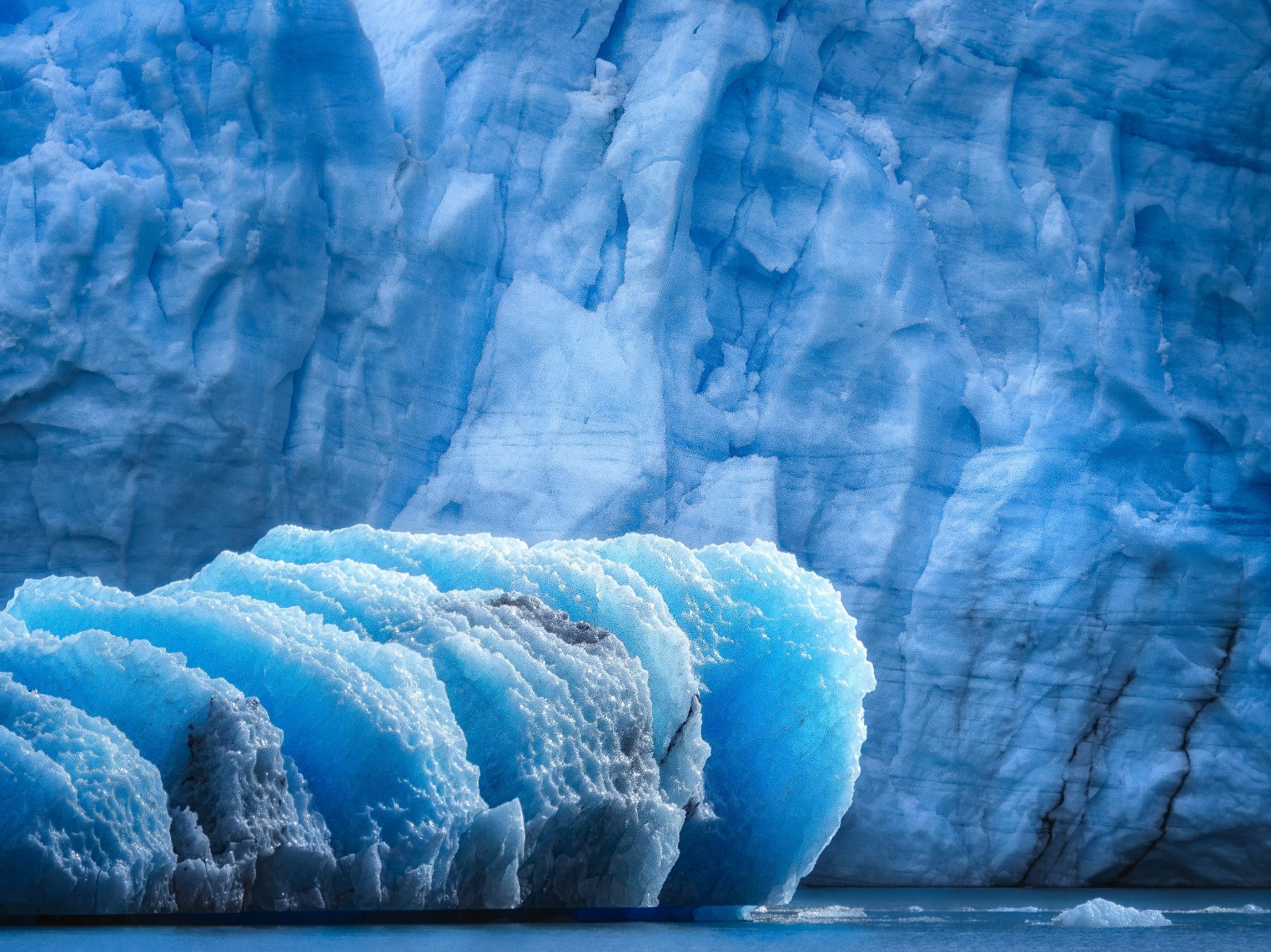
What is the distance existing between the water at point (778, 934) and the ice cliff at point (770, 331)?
255 cm

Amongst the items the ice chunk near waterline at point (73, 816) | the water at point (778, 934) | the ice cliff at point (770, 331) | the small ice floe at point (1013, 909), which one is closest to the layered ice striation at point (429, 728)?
the ice chunk near waterline at point (73, 816)

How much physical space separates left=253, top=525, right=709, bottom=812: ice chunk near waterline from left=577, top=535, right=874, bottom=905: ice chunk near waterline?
0.33 m

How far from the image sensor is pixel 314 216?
1289 cm

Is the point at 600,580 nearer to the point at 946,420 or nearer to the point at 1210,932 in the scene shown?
the point at 1210,932

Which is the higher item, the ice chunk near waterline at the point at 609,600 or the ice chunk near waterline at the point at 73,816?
the ice chunk near waterline at the point at 73,816

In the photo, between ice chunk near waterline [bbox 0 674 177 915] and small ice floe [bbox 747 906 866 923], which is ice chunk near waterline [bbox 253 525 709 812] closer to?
small ice floe [bbox 747 906 866 923]

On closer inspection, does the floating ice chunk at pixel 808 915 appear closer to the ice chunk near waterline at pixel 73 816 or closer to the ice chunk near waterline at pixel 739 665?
the ice chunk near waterline at pixel 739 665

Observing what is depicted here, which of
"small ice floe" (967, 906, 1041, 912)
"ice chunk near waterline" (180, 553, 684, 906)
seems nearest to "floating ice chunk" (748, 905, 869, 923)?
"ice chunk near waterline" (180, 553, 684, 906)

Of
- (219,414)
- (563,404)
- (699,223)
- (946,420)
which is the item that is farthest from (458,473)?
(946,420)

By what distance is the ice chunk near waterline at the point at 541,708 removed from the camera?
7637 mm

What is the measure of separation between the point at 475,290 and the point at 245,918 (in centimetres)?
759

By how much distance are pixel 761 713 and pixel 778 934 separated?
7.12 feet

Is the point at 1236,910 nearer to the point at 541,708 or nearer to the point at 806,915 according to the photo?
the point at 806,915

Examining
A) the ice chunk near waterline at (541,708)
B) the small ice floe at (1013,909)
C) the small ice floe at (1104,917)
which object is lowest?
the small ice floe at (1013,909)
